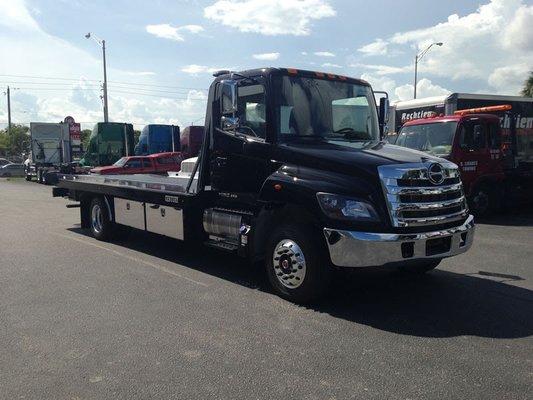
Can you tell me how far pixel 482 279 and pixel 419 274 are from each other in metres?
0.77

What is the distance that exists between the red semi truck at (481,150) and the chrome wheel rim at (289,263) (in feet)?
23.2

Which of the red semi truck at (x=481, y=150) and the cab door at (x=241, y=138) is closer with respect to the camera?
the cab door at (x=241, y=138)

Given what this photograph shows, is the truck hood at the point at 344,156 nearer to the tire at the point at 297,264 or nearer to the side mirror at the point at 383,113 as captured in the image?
the tire at the point at 297,264

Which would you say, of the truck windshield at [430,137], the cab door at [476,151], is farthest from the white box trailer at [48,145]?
the cab door at [476,151]

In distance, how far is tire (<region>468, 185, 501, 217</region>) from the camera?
39.2 feet

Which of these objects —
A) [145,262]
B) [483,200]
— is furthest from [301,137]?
[483,200]

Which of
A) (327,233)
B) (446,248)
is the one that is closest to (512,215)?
(446,248)

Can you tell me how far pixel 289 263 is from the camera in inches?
217

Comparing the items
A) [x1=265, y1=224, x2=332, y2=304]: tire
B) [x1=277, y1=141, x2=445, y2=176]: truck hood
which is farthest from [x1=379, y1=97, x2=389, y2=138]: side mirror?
[x1=265, y1=224, x2=332, y2=304]: tire

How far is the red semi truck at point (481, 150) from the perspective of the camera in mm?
11461

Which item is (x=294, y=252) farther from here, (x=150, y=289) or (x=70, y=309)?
(x=70, y=309)

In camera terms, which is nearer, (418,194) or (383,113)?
(418,194)

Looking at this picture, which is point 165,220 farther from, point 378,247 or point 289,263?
point 378,247

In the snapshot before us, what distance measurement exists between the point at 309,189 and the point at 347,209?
18.2 inches
